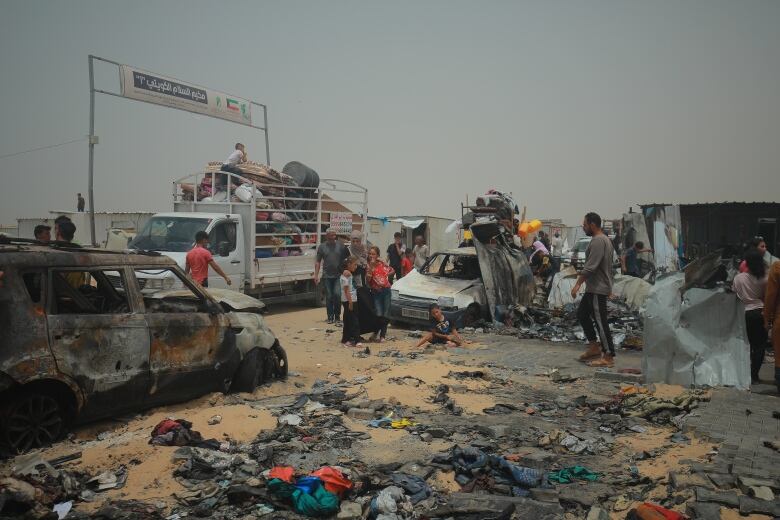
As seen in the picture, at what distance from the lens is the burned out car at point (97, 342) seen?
473 cm

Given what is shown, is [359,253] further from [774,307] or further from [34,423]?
[34,423]

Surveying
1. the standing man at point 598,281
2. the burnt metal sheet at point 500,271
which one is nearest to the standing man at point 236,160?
the burnt metal sheet at point 500,271

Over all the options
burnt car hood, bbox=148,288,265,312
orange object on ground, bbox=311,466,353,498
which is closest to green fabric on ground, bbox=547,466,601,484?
orange object on ground, bbox=311,466,353,498

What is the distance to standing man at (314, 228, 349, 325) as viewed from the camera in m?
12.3

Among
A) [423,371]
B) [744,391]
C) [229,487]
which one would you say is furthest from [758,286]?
[229,487]

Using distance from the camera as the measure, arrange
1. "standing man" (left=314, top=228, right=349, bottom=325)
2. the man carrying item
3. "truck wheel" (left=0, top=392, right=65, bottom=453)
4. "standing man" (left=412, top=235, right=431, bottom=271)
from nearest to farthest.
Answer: "truck wheel" (left=0, top=392, right=65, bottom=453), the man carrying item, "standing man" (left=314, top=228, right=349, bottom=325), "standing man" (left=412, top=235, right=431, bottom=271)

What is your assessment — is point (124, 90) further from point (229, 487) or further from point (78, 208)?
point (78, 208)

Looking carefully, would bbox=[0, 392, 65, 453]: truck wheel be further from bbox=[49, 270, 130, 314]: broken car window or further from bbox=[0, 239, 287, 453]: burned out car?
bbox=[49, 270, 130, 314]: broken car window

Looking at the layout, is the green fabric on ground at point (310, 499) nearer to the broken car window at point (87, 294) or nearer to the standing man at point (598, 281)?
the broken car window at point (87, 294)

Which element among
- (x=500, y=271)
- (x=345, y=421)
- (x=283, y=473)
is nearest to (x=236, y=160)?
(x=500, y=271)

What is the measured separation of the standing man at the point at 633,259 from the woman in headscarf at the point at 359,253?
772cm

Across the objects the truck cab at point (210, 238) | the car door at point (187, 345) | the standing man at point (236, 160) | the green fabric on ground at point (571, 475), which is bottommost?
the green fabric on ground at point (571, 475)

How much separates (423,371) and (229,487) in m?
4.20

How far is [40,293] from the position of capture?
195 inches
